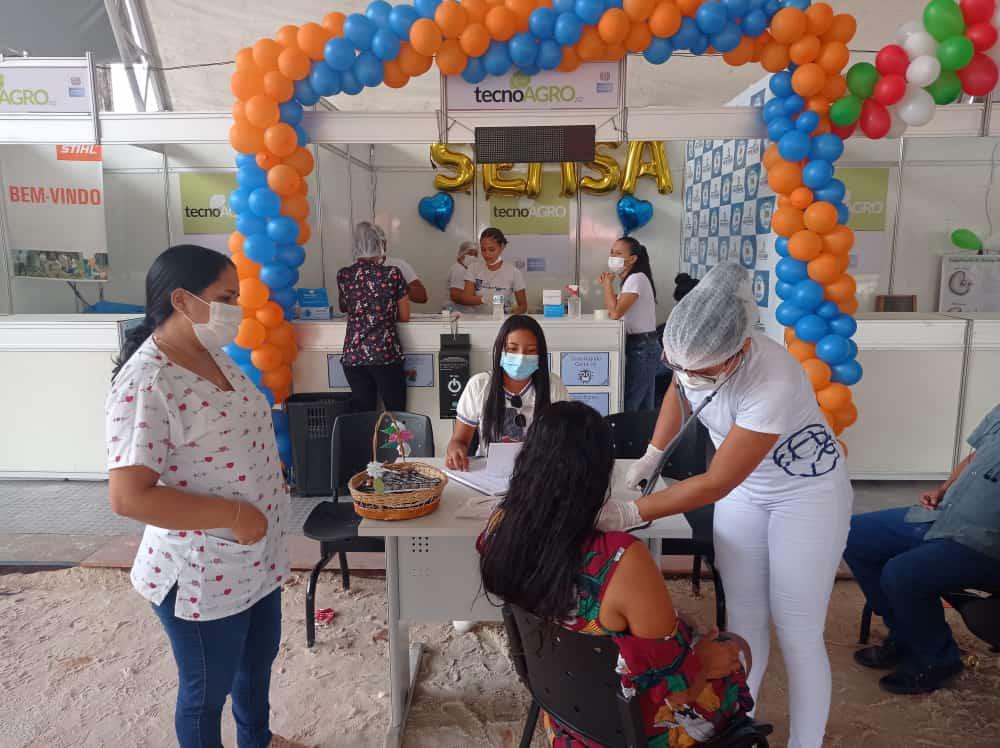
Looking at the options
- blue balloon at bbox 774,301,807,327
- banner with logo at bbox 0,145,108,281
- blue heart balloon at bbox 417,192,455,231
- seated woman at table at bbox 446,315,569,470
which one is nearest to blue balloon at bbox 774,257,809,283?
blue balloon at bbox 774,301,807,327

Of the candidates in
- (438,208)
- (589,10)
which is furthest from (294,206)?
(438,208)

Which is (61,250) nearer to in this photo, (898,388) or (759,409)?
(759,409)

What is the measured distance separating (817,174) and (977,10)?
1.10m

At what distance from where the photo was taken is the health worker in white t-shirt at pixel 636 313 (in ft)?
15.7

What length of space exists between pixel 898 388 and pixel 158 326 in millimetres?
4294

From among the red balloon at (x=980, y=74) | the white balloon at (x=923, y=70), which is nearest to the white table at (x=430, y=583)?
the white balloon at (x=923, y=70)

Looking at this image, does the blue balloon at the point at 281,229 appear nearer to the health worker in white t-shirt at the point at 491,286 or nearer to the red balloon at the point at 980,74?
the health worker in white t-shirt at the point at 491,286

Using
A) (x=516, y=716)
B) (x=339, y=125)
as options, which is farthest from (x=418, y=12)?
(x=516, y=716)

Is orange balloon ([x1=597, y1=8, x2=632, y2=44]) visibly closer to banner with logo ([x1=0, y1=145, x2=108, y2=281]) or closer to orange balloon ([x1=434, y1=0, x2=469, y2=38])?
orange balloon ([x1=434, y1=0, x2=469, y2=38])

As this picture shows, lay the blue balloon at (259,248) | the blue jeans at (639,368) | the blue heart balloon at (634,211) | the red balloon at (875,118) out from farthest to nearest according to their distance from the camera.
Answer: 1. the blue heart balloon at (634,211)
2. the blue jeans at (639,368)
3. the blue balloon at (259,248)
4. the red balloon at (875,118)

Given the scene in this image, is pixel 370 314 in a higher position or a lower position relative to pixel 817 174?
lower

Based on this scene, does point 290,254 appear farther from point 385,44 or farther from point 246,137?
point 385,44

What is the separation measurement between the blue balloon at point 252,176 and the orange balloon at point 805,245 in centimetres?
301

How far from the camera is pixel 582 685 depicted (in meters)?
1.42
